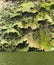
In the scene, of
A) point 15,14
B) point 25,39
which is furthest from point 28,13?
point 25,39

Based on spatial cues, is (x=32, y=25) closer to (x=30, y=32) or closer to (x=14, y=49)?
(x=30, y=32)

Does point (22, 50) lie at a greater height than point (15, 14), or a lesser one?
lesser

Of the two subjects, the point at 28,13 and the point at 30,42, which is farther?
the point at 28,13

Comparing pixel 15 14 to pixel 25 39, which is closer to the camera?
pixel 25 39

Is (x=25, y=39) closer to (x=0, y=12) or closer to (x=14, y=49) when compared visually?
(x=14, y=49)

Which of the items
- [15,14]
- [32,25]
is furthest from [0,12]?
[32,25]

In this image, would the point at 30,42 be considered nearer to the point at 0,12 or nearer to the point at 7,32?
the point at 7,32
